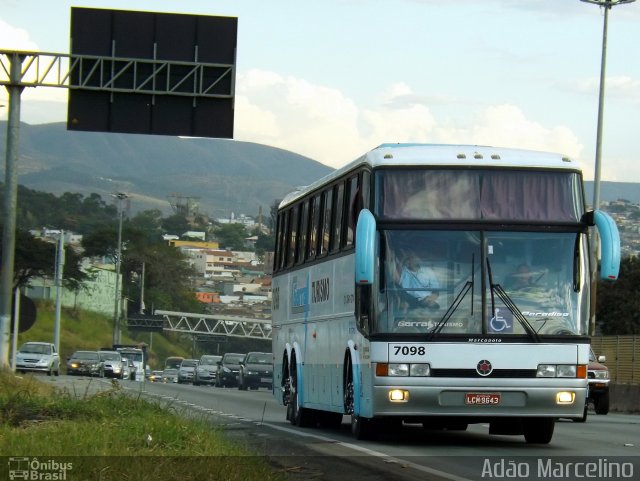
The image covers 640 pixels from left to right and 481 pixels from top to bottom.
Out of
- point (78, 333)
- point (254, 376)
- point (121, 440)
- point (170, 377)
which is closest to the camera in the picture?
point (121, 440)

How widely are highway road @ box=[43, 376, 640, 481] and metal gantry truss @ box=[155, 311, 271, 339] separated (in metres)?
111

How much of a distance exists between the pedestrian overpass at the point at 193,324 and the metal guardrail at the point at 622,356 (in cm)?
8011

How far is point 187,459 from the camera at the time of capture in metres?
12.0

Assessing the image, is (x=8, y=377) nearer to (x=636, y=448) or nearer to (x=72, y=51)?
(x=72, y=51)

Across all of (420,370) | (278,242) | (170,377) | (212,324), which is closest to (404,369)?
(420,370)

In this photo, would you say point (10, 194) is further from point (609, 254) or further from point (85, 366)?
point (85, 366)

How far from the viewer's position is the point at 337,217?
62.2ft

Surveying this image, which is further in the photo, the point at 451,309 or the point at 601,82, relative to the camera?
the point at 601,82

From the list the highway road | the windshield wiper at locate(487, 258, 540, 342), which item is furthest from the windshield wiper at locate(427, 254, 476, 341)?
the highway road

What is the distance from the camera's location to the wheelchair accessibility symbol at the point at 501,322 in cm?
1628

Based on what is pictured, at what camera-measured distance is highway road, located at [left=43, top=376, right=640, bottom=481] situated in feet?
44.3

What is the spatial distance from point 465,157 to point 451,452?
339 centimetres

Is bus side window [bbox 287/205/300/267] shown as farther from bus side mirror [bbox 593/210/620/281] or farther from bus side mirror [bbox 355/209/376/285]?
bus side mirror [bbox 593/210/620/281]

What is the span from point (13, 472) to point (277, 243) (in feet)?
46.7
